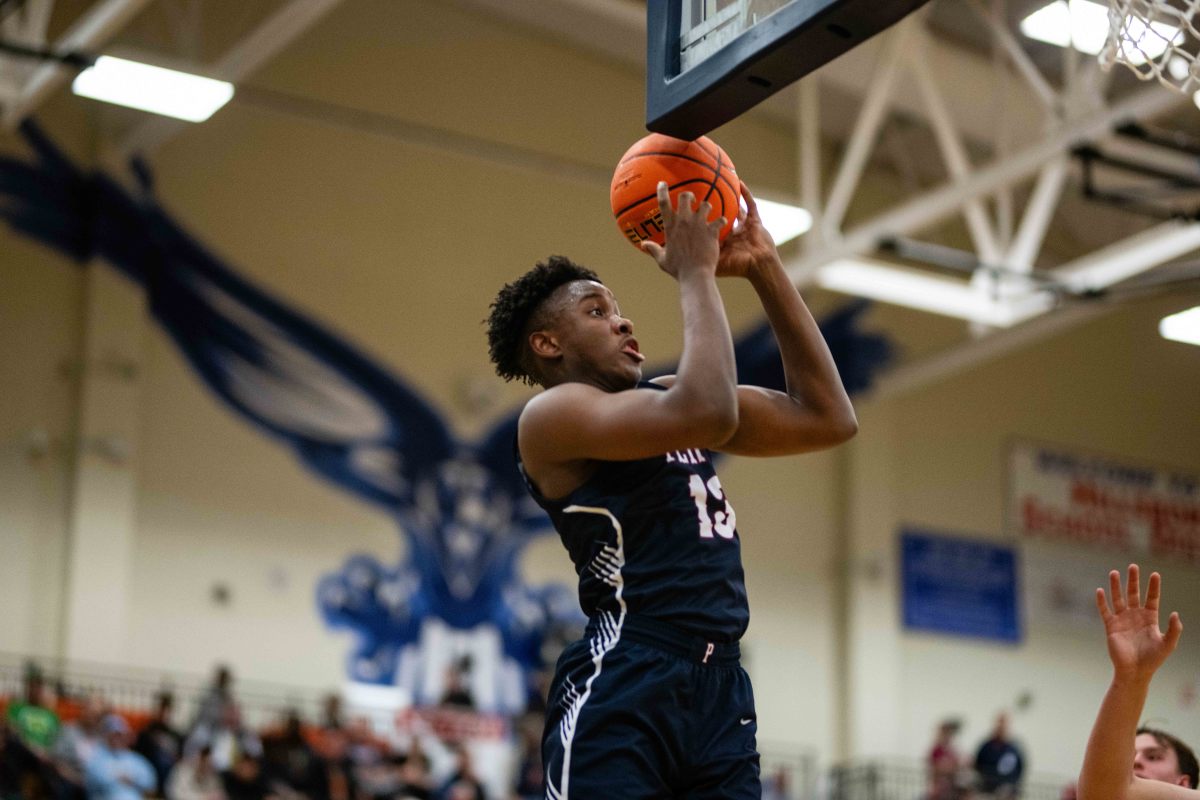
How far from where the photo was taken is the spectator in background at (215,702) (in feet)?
50.6

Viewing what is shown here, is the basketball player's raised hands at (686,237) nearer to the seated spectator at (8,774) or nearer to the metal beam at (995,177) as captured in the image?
the seated spectator at (8,774)

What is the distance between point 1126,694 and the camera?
4.50m

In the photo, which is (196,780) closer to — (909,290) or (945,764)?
(909,290)

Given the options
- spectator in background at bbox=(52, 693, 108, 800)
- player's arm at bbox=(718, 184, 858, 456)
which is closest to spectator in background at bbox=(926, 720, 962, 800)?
spectator in background at bbox=(52, 693, 108, 800)

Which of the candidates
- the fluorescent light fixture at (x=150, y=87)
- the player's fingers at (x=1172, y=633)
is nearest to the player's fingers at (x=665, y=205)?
the player's fingers at (x=1172, y=633)

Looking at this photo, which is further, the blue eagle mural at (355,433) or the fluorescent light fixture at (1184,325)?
the blue eagle mural at (355,433)

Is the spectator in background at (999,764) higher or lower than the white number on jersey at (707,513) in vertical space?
lower

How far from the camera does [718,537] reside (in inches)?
164

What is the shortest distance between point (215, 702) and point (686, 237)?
1246cm

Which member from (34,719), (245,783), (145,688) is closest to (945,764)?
(245,783)

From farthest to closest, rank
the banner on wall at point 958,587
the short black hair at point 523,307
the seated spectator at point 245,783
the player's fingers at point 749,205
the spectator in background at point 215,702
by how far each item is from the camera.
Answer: the banner on wall at point 958,587 → the spectator in background at point 215,702 → the seated spectator at point 245,783 → the player's fingers at point 749,205 → the short black hair at point 523,307

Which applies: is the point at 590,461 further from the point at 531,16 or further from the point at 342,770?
the point at 531,16

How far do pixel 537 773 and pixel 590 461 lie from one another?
42.2 feet

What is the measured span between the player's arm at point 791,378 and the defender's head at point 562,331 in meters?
0.37
